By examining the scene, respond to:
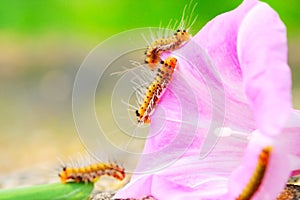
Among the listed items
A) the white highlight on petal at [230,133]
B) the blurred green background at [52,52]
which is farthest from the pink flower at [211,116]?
the blurred green background at [52,52]

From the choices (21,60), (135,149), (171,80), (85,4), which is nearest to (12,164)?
(85,4)

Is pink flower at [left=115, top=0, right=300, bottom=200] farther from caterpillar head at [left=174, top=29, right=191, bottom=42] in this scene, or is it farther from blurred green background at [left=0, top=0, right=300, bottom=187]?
blurred green background at [left=0, top=0, right=300, bottom=187]

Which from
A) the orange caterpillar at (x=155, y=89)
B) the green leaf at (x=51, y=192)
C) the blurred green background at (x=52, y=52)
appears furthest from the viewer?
the blurred green background at (x=52, y=52)

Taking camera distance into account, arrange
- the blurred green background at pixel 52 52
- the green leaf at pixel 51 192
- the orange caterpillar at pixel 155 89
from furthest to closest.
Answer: the blurred green background at pixel 52 52 < the orange caterpillar at pixel 155 89 < the green leaf at pixel 51 192

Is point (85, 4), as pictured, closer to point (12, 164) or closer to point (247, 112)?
point (12, 164)

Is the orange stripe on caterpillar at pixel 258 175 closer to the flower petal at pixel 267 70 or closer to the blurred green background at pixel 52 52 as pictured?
the flower petal at pixel 267 70

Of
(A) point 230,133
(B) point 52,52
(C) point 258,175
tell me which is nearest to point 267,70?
(C) point 258,175
